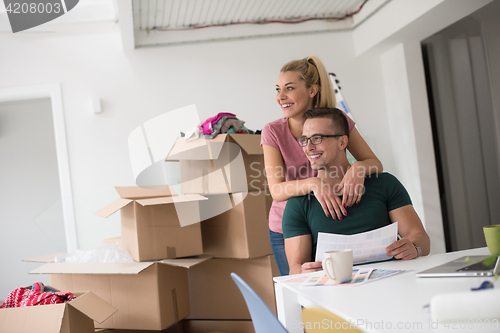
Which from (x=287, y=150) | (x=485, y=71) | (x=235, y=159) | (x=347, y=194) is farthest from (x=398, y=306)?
(x=485, y=71)

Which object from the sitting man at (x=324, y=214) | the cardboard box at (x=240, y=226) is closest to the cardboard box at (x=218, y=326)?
the cardboard box at (x=240, y=226)

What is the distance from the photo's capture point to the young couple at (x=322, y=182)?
1230mm

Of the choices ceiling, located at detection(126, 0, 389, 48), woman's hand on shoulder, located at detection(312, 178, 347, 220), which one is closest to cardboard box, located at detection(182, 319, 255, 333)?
woman's hand on shoulder, located at detection(312, 178, 347, 220)

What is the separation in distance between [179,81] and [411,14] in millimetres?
1831

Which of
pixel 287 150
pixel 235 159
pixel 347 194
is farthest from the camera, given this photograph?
pixel 235 159

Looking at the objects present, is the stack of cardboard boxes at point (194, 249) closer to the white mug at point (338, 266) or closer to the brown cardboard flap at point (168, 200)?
the brown cardboard flap at point (168, 200)

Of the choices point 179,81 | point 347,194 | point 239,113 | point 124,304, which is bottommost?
point 124,304

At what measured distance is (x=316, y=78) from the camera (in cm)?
163

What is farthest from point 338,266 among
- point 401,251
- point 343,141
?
point 343,141

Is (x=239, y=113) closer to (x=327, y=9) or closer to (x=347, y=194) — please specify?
(x=327, y=9)

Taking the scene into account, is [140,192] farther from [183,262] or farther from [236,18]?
[236,18]

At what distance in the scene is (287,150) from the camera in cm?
162

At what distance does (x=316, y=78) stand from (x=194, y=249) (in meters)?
1.10

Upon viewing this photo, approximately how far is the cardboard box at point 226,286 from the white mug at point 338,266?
134 centimetres
